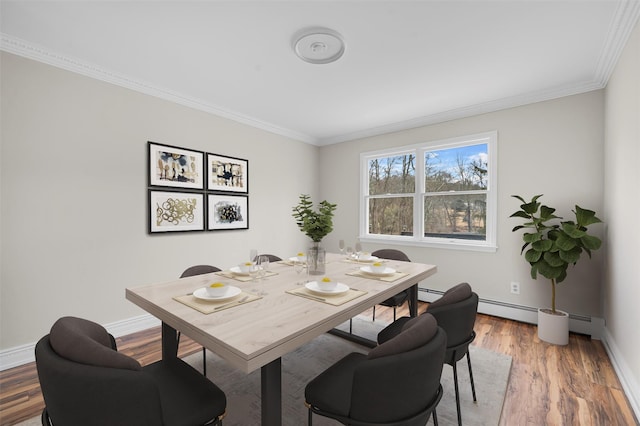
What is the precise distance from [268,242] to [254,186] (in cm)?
90

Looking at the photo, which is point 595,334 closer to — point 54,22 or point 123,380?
point 123,380

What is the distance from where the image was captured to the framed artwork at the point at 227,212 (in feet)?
11.8

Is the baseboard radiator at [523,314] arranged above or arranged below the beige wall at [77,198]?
below

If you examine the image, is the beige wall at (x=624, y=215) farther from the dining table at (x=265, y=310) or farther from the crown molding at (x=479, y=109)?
the dining table at (x=265, y=310)

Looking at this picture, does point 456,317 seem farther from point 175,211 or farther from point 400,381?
point 175,211

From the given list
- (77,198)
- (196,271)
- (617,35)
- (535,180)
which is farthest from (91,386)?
(535,180)

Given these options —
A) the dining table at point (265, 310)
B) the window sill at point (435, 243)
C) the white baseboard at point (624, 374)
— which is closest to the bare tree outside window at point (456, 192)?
the window sill at point (435, 243)

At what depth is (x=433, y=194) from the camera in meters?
4.01

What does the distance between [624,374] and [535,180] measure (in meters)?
1.96

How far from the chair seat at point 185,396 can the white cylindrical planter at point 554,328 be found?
3120 millimetres

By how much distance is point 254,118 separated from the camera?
404 cm

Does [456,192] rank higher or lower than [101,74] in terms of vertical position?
lower

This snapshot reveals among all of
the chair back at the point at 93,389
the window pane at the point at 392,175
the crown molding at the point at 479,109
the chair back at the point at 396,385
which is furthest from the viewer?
the window pane at the point at 392,175

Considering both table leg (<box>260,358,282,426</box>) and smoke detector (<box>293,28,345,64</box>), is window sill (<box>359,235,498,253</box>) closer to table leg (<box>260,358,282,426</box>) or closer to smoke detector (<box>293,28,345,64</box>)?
smoke detector (<box>293,28,345,64</box>)
